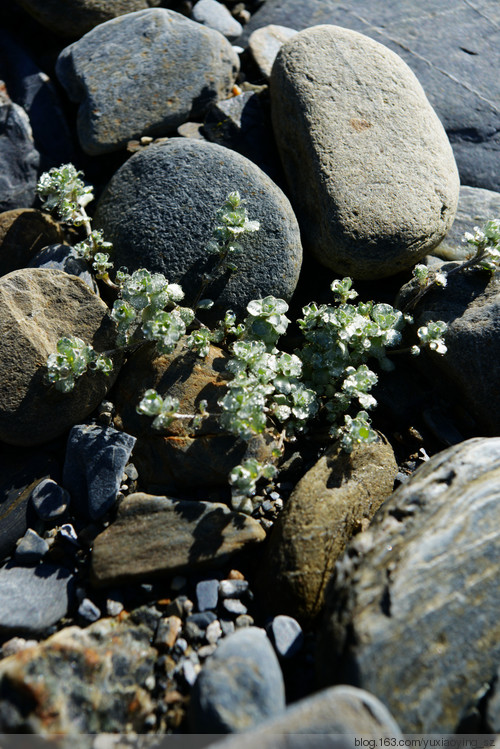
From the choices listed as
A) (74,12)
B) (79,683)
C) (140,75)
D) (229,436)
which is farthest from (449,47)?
(79,683)

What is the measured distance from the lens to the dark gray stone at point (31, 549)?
2.96m

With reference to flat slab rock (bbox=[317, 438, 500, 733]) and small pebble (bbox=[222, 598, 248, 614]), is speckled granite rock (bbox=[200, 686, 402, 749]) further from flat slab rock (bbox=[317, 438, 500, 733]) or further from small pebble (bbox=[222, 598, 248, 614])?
small pebble (bbox=[222, 598, 248, 614])

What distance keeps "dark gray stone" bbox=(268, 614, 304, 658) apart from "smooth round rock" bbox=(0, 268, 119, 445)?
5.05 feet

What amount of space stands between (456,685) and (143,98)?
4.02 metres

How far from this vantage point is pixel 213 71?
4.35 metres

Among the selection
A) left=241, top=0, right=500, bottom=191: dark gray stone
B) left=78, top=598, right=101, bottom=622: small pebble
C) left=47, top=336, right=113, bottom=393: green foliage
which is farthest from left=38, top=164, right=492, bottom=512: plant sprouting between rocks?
left=241, top=0, right=500, bottom=191: dark gray stone

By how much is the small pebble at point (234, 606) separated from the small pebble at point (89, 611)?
614mm

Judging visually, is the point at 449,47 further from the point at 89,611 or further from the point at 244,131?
the point at 89,611

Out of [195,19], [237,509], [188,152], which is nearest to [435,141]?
[188,152]

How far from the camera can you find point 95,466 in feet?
10.3

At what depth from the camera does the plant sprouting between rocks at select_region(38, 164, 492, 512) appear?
10.1 ft

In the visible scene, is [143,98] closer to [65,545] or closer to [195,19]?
[195,19]

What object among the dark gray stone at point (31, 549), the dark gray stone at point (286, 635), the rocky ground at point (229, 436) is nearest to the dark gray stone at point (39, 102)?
the rocky ground at point (229, 436)

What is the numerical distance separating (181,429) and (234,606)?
96 cm
